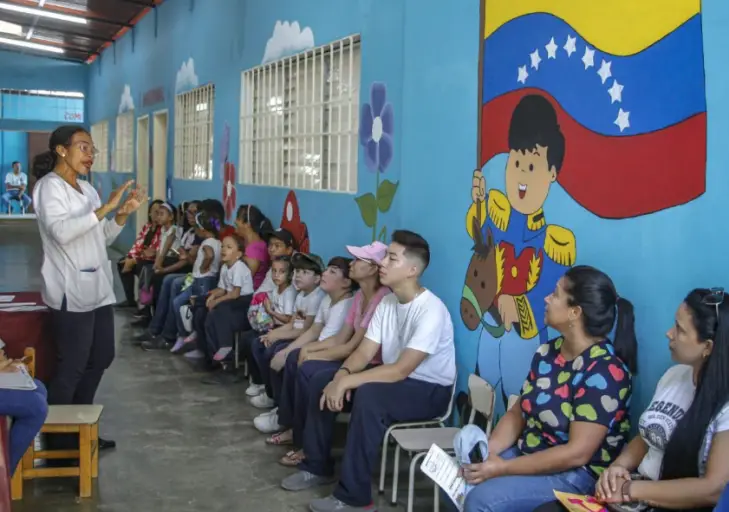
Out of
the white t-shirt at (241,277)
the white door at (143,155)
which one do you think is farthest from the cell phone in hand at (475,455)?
the white door at (143,155)

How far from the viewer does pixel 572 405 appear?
249 centimetres

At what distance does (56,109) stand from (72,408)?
15408 mm

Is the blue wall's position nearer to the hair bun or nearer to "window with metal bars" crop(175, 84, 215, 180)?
"window with metal bars" crop(175, 84, 215, 180)

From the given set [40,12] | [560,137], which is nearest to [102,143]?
[40,12]

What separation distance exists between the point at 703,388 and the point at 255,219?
4.26 meters

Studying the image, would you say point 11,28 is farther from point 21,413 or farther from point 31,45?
point 21,413

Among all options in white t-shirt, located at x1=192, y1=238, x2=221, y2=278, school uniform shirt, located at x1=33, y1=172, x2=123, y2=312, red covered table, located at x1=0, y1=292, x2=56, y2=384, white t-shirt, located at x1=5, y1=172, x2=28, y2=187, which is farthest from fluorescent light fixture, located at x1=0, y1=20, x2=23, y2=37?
school uniform shirt, located at x1=33, y1=172, x2=123, y2=312

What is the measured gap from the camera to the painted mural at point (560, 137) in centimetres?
245

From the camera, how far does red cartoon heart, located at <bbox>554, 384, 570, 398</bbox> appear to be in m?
2.52

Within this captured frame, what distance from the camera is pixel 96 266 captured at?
3.63m

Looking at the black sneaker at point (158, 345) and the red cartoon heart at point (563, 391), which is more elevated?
the red cartoon heart at point (563, 391)

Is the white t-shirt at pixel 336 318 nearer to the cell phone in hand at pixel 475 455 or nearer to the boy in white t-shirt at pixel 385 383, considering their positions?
the boy in white t-shirt at pixel 385 383

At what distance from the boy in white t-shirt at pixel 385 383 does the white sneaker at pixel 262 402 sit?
121 centimetres

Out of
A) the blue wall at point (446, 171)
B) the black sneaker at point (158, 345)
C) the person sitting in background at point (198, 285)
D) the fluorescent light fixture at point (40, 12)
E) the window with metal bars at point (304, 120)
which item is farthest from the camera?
the fluorescent light fixture at point (40, 12)
